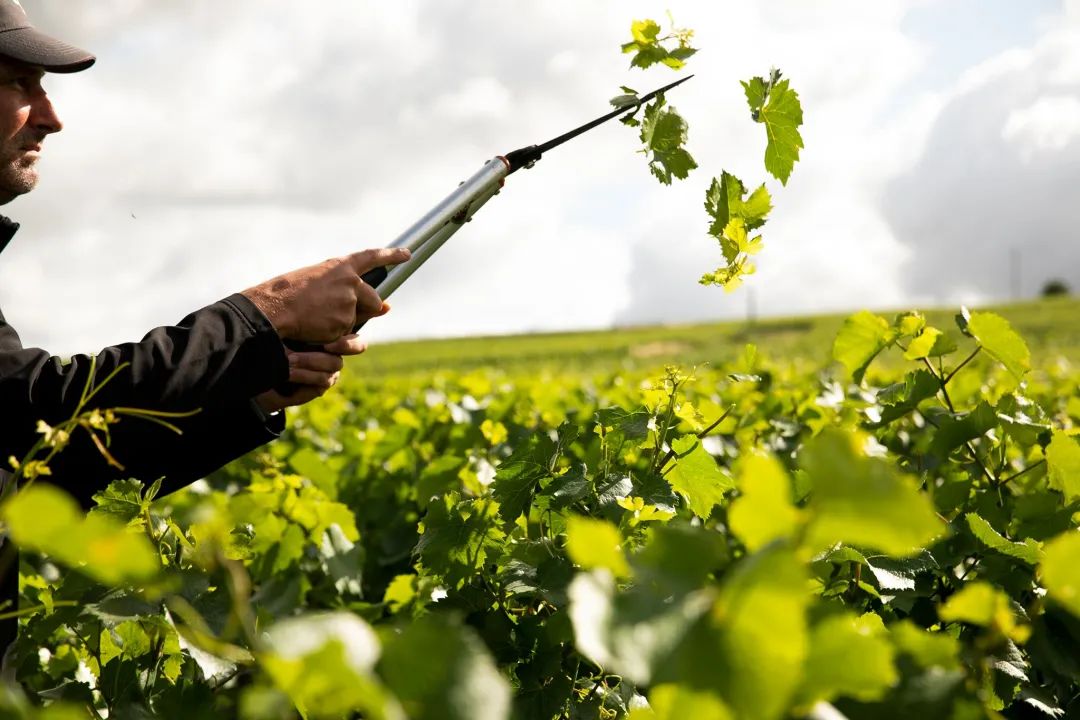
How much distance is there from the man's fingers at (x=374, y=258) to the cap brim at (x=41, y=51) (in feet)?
3.19

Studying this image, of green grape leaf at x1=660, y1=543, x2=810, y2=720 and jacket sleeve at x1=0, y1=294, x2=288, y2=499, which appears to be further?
jacket sleeve at x1=0, y1=294, x2=288, y2=499

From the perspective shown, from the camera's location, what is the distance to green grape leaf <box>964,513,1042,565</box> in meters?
1.85

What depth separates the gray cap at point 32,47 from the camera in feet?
7.63

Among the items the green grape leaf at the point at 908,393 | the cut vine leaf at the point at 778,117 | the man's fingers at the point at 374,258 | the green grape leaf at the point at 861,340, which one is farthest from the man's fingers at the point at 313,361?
the green grape leaf at the point at 908,393

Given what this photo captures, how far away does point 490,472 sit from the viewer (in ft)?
9.43

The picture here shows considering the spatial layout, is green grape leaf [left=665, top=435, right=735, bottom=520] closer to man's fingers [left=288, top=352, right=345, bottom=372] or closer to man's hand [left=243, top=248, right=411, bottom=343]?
man's hand [left=243, top=248, right=411, bottom=343]

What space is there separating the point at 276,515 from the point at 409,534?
91 cm

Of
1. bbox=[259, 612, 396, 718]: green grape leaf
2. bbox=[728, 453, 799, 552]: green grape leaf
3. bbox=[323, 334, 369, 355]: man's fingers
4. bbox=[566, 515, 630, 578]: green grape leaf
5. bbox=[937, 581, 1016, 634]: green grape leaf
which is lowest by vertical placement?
bbox=[323, 334, 369, 355]: man's fingers

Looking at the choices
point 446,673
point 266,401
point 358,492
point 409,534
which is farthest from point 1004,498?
point 358,492

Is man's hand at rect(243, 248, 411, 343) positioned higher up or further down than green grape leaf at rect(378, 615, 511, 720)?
further down

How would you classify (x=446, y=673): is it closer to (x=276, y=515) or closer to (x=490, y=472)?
(x=490, y=472)

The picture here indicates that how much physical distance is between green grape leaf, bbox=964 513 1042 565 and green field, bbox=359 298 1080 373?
37.4 m

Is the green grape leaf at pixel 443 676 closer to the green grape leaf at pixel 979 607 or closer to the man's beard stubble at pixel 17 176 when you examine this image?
the green grape leaf at pixel 979 607

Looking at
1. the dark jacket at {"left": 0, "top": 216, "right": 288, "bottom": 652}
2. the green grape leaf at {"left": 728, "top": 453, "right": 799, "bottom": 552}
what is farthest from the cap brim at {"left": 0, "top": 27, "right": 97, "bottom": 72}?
the green grape leaf at {"left": 728, "top": 453, "right": 799, "bottom": 552}
